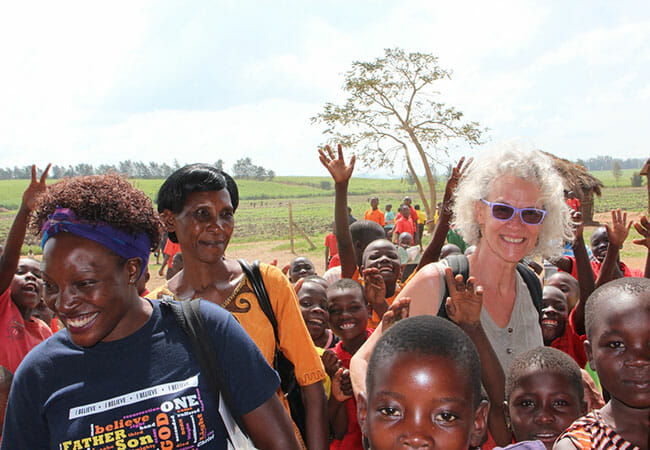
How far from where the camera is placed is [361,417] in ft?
5.52

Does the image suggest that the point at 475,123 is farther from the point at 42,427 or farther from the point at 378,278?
the point at 42,427

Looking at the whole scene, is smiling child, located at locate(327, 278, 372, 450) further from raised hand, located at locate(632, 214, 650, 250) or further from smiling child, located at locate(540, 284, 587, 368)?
raised hand, located at locate(632, 214, 650, 250)

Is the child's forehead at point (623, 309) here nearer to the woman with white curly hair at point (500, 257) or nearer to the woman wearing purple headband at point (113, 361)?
the woman with white curly hair at point (500, 257)

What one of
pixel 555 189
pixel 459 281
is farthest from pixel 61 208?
pixel 555 189

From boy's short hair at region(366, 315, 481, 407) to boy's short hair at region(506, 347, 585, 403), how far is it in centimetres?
72

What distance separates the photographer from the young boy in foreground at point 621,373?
162cm

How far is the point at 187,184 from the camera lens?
7.09 ft

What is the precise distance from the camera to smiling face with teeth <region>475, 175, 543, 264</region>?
2291mm

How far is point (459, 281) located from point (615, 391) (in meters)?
0.68

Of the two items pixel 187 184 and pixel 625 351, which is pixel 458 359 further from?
pixel 187 184

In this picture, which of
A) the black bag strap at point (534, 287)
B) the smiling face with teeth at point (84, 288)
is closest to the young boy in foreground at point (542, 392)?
the black bag strap at point (534, 287)

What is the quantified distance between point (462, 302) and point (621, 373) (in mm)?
631

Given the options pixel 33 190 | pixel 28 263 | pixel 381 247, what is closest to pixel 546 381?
pixel 381 247

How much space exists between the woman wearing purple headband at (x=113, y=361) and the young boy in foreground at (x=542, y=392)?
44.2 inches
